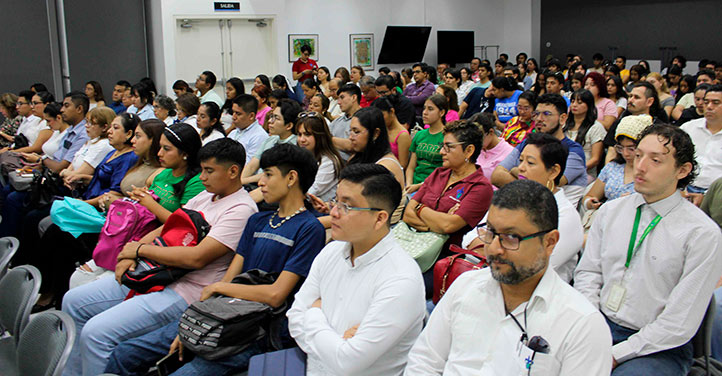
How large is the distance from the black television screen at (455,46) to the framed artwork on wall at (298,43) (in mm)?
3866

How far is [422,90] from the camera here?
935 centimetres

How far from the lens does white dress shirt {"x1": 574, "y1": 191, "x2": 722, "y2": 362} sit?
7.31ft

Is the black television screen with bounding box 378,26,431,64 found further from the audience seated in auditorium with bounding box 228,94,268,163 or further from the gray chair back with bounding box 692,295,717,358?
the gray chair back with bounding box 692,295,717,358

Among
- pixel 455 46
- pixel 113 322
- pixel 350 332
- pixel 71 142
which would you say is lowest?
pixel 113 322

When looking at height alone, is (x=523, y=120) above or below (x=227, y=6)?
below

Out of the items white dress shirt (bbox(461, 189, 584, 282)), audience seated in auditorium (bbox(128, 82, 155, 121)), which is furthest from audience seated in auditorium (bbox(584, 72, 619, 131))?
audience seated in auditorium (bbox(128, 82, 155, 121))

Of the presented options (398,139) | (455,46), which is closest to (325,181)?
(398,139)

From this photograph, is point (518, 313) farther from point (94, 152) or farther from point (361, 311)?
point (94, 152)

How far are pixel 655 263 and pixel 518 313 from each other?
2.80ft

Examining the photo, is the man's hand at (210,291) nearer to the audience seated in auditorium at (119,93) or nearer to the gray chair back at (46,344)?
the gray chair back at (46,344)

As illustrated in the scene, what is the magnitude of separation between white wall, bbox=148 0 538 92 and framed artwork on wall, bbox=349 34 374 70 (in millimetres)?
156

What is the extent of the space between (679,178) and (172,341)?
2.39 metres

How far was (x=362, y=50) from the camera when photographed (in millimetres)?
14516

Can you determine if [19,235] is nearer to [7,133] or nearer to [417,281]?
[7,133]
